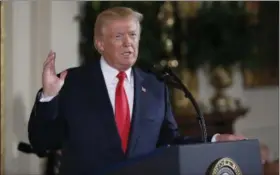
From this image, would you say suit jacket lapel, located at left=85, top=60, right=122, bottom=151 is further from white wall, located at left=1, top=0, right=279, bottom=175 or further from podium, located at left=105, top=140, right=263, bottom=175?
white wall, located at left=1, top=0, right=279, bottom=175

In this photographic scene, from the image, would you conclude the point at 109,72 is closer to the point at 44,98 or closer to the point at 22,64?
the point at 44,98

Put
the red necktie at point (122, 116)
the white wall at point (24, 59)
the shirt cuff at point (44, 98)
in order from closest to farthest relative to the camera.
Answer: the shirt cuff at point (44, 98)
the red necktie at point (122, 116)
the white wall at point (24, 59)

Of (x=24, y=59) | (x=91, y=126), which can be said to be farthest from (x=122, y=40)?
(x=24, y=59)

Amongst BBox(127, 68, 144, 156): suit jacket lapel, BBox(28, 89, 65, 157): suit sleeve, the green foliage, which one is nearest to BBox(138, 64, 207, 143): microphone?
BBox(127, 68, 144, 156): suit jacket lapel

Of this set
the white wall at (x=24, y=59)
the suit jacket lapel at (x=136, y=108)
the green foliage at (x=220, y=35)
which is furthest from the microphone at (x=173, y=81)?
the green foliage at (x=220, y=35)

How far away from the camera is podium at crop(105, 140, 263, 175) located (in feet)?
3.71

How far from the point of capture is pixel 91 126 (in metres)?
1.43

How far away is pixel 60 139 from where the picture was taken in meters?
1.46

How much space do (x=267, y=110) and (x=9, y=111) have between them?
207 centimetres

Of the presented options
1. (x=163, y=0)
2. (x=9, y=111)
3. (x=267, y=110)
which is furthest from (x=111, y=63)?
(x=267, y=110)

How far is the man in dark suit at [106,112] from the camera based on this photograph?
4.64 feet

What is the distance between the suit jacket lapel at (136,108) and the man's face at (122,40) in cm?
7

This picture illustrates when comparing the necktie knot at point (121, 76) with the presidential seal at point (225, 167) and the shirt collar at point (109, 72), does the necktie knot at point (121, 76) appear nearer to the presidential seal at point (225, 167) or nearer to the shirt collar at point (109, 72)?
the shirt collar at point (109, 72)

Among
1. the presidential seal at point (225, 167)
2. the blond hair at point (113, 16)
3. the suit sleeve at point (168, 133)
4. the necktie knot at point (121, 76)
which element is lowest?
the presidential seal at point (225, 167)
